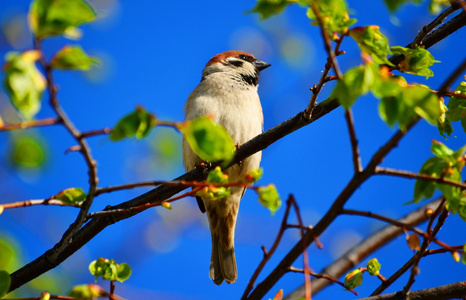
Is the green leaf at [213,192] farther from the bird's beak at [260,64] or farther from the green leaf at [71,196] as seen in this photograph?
the bird's beak at [260,64]

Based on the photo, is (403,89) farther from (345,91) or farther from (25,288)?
(25,288)

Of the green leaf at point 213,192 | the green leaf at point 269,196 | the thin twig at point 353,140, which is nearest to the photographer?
the thin twig at point 353,140

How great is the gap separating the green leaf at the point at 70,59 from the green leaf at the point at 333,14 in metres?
0.65

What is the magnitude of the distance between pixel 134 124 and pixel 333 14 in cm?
65

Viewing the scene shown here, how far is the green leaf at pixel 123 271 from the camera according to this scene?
1873 millimetres

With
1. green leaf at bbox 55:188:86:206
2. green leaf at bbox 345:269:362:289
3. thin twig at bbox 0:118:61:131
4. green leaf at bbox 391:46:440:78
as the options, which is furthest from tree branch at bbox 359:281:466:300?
thin twig at bbox 0:118:61:131

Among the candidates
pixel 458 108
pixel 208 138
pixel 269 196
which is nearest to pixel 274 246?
pixel 269 196

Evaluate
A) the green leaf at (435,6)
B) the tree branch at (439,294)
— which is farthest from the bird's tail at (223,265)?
the green leaf at (435,6)

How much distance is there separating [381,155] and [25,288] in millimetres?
2732

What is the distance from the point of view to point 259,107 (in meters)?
4.38

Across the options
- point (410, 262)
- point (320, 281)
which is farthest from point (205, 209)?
point (410, 262)

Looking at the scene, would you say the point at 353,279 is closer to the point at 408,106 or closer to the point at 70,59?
the point at 408,106

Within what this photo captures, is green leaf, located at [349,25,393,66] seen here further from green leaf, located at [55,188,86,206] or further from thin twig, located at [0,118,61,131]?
green leaf, located at [55,188,86,206]

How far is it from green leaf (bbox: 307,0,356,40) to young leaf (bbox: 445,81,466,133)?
952mm
